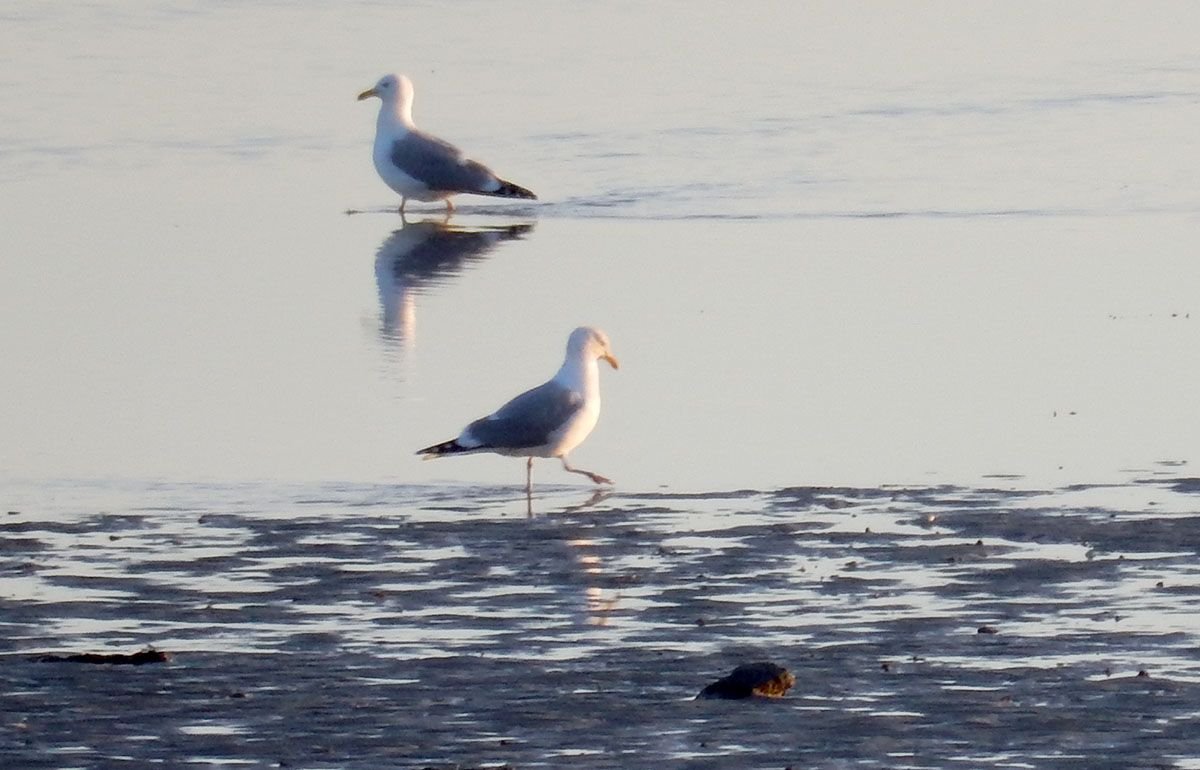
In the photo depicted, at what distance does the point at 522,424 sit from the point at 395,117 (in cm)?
992

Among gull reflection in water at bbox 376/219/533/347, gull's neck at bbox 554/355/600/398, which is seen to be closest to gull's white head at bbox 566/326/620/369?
gull's neck at bbox 554/355/600/398

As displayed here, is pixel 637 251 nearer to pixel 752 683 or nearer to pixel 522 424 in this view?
pixel 522 424

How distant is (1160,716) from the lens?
7.11 metres

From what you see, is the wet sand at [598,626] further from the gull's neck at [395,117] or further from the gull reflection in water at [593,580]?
the gull's neck at [395,117]

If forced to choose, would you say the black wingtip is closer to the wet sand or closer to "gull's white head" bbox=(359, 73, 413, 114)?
"gull's white head" bbox=(359, 73, 413, 114)

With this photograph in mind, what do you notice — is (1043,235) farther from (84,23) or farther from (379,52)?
(84,23)

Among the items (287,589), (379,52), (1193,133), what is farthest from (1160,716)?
(379,52)

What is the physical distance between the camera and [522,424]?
11086mm

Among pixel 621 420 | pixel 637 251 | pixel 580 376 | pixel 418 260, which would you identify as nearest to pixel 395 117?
pixel 418 260

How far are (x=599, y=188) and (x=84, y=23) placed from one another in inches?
503

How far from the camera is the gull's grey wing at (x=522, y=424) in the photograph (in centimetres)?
1103

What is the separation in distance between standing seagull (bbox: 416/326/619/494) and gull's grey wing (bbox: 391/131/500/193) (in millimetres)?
8513

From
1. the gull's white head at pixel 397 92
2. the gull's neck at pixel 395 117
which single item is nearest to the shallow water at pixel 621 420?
the gull's neck at pixel 395 117

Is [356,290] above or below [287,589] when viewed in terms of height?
above
